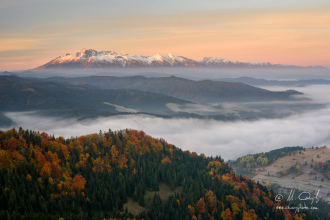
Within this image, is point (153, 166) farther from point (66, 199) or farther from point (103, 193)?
point (66, 199)

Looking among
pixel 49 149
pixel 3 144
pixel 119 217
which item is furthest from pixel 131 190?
pixel 3 144

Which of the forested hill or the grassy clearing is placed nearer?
the forested hill

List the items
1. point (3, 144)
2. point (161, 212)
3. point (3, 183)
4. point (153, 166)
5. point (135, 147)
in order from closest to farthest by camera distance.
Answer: point (3, 183), point (161, 212), point (3, 144), point (153, 166), point (135, 147)

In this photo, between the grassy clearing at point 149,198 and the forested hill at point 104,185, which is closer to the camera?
the forested hill at point 104,185

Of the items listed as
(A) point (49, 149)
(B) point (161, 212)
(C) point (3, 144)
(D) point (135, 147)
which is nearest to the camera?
(B) point (161, 212)

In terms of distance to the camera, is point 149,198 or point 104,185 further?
point 149,198

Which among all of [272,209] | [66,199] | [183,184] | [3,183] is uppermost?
[3,183]

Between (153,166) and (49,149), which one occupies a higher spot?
(49,149)

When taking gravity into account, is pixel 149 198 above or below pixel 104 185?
below
